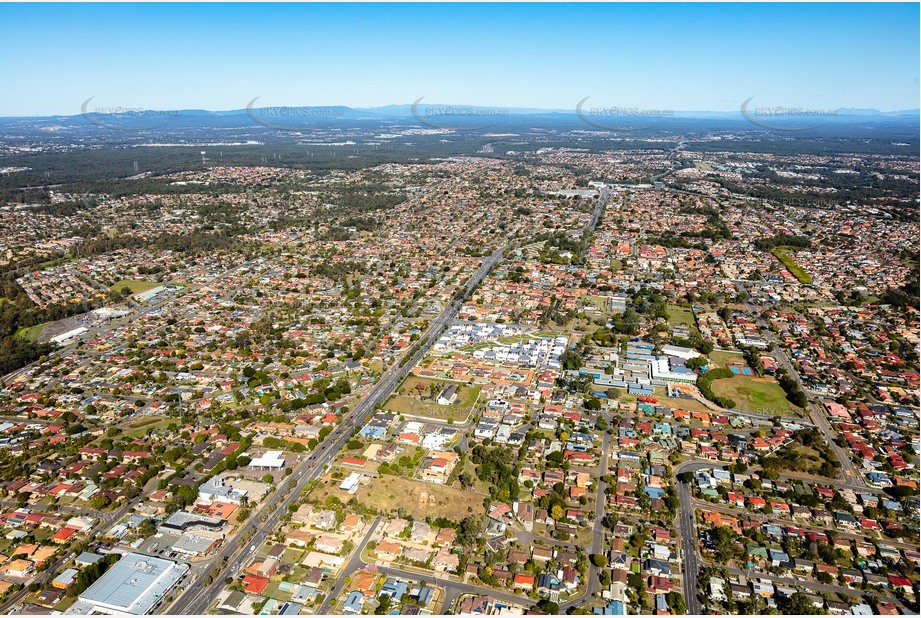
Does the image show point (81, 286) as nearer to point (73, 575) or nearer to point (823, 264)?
point (73, 575)

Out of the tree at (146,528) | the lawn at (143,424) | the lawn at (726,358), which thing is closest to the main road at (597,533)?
the lawn at (726,358)

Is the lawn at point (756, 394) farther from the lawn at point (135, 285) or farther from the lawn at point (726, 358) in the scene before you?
the lawn at point (135, 285)

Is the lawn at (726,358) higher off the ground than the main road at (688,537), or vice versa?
the lawn at (726,358)

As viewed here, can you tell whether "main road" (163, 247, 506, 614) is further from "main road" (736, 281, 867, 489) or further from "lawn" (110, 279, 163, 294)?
"lawn" (110, 279, 163, 294)

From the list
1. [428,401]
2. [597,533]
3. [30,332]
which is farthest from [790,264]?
[30,332]

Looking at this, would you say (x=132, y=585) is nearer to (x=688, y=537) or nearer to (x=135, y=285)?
(x=688, y=537)

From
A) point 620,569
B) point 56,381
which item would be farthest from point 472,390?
point 56,381
